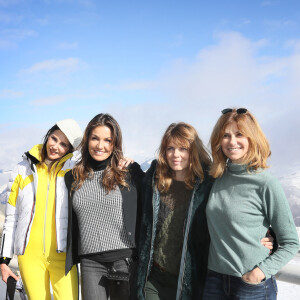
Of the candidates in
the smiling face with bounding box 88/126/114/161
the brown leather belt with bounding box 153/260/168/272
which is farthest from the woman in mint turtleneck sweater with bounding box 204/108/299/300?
the smiling face with bounding box 88/126/114/161

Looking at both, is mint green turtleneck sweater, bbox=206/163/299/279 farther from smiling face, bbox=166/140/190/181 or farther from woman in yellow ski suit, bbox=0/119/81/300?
woman in yellow ski suit, bbox=0/119/81/300

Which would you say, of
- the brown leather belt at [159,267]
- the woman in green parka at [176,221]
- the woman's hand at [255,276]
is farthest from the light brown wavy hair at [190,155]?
the woman's hand at [255,276]

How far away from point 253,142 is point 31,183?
205 cm

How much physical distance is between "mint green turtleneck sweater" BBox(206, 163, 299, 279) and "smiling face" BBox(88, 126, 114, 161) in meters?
1.13

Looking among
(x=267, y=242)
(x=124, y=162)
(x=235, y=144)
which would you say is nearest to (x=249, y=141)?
(x=235, y=144)

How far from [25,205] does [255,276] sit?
6.81ft

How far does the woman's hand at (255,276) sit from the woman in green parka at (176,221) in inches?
16.4

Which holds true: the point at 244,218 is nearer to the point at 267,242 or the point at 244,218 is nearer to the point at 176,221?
the point at 267,242

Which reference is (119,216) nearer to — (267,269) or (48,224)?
(48,224)

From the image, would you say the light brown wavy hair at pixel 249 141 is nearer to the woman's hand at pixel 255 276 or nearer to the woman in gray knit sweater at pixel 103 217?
the woman's hand at pixel 255 276

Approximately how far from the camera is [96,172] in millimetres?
3080

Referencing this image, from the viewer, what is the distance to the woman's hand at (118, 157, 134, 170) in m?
3.11

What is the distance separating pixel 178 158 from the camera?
2799mm

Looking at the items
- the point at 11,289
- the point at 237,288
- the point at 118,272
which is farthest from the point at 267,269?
the point at 11,289
